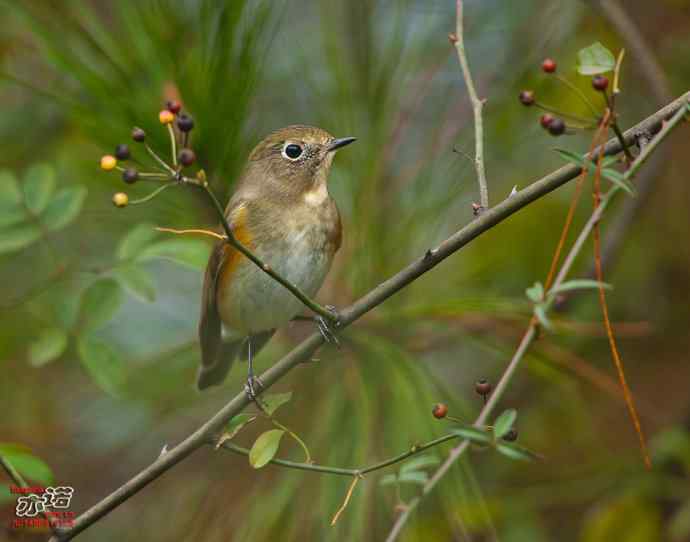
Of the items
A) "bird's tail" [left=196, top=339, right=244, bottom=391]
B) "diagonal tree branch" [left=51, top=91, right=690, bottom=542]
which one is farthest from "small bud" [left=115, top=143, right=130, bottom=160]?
"bird's tail" [left=196, top=339, right=244, bottom=391]

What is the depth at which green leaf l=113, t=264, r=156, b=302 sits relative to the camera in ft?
7.73

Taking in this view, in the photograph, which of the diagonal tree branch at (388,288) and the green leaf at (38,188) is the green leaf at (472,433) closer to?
the diagonal tree branch at (388,288)

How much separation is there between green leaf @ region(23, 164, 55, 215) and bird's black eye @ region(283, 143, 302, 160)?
954 mm

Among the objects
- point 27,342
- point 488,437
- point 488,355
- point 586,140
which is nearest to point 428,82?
point 586,140

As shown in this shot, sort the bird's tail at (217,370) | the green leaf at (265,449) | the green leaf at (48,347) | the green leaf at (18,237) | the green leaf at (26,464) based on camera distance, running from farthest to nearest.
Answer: the bird's tail at (217,370), the green leaf at (18,237), the green leaf at (48,347), the green leaf at (26,464), the green leaf at (265,449)

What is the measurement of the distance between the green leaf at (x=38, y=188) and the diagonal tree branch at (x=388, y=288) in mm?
766

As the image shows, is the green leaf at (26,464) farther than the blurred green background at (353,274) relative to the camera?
Answer: No

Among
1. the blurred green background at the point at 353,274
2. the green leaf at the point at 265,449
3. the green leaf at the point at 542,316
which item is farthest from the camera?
the blurred green background at the point at 353,274

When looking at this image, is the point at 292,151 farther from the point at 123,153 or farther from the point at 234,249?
the point at 123,153

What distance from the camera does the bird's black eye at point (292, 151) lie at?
10.8ft

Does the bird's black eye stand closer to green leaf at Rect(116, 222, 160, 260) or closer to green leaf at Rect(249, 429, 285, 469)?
green leaf at Rect(116, 222, 160, 260)

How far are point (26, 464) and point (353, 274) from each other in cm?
136

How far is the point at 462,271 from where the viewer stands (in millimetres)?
3656

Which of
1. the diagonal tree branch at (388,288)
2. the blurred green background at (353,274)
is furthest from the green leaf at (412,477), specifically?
the blurred green background at (353,274)
